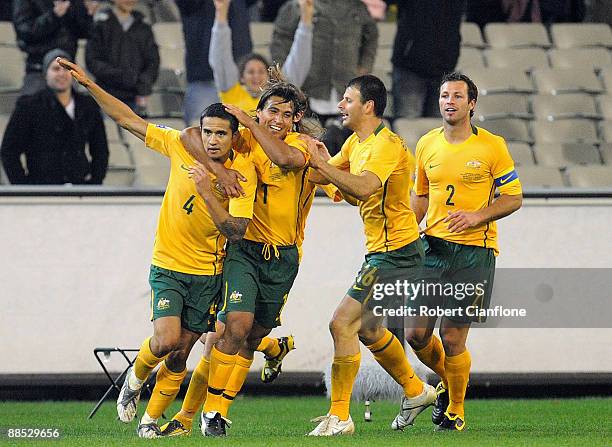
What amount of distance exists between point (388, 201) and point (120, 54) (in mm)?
4978

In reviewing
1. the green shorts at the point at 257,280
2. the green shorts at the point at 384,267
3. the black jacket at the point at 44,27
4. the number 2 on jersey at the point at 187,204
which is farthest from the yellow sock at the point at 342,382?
the black jacket at the point at 44,27

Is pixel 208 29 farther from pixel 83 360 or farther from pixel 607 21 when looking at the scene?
pixel 607 21

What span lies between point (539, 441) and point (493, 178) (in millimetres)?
1986

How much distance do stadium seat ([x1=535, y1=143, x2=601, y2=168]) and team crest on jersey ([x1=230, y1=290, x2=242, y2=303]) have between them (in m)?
6.53

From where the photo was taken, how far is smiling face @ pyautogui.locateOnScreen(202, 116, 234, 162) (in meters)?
8.24

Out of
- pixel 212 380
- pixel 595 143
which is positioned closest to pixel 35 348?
pixel 212 380

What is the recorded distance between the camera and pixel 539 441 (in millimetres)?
8016

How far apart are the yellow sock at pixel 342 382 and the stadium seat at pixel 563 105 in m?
6.95

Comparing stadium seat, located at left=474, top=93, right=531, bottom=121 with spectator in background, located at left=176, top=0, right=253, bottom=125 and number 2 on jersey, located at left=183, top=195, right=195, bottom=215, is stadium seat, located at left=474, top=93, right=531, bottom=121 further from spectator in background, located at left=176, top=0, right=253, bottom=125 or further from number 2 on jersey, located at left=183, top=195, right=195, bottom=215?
number 2 on jersey, located at left=183, top=195, right=195, bottom=215

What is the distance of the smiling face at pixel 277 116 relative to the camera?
27.9 feet

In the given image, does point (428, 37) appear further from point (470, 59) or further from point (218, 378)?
point (218, 378)

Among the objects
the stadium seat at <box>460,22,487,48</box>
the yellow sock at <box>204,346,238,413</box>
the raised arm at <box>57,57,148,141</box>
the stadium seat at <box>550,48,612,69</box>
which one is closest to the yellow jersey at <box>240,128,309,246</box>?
the raised arm at <box>57,57,148,141</box>

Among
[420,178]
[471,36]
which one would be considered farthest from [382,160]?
[471,36]

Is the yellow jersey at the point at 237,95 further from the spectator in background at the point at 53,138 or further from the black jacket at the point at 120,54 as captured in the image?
the black jacket at the point at 120,54
